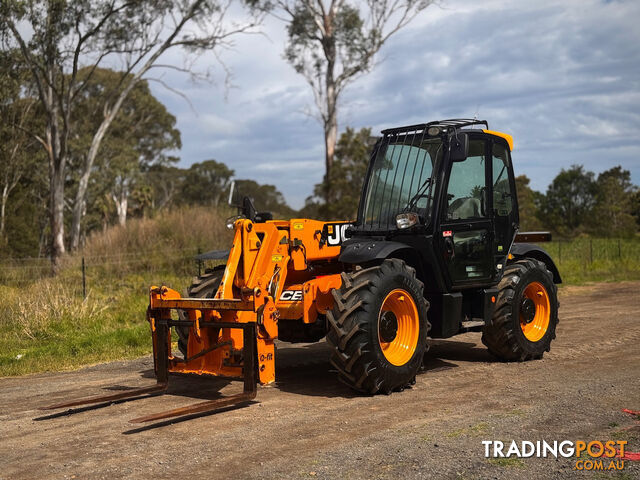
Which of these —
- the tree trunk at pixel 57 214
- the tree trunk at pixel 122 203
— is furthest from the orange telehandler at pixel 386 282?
the tree trunk at pixel 122 203

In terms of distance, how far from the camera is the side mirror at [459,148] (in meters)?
7.76

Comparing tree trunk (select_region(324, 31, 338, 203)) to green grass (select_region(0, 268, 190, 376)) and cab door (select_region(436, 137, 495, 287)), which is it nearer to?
green grass (select_region(0, 268, 190, 376))

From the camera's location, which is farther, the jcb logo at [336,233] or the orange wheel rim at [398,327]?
the jcb logo at [336,233]

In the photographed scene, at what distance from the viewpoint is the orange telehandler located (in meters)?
6.88

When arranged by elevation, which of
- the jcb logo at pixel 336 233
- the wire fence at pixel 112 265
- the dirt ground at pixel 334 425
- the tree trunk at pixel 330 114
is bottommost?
the dirt ground at pixel 334 425

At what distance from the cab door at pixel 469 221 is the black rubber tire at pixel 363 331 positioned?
1.08 metres

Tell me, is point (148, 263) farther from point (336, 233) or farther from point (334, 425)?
point (334, 425)

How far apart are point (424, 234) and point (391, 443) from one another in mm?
2994

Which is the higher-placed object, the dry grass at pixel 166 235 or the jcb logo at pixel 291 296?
the dry grass at pixel 166 235

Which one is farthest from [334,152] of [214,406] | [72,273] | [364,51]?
[214,406]

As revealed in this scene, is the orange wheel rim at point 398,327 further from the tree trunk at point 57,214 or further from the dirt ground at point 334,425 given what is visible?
the tree trunk at point 57,214

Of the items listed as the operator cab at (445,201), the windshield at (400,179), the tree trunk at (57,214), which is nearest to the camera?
the operator cab at (445,201)

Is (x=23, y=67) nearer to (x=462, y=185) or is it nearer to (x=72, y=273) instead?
(x=72, y=273)

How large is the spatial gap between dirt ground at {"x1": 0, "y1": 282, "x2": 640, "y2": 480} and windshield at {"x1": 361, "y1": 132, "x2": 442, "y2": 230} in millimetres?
1904
